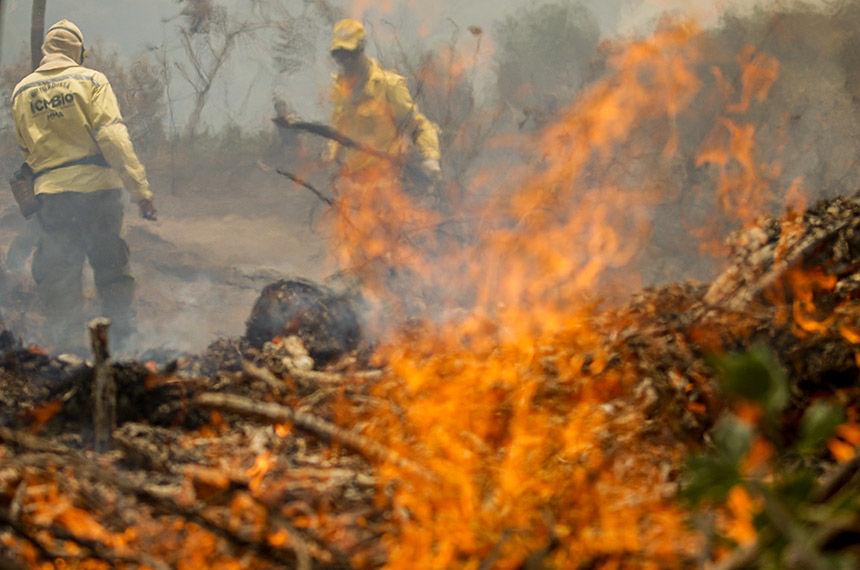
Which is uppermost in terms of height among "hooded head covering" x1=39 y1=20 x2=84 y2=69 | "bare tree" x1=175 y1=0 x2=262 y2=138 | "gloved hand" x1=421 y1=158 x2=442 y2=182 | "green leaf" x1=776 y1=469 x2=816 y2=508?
"bare tree" x1=175 y1=0 x2=262 y2=138

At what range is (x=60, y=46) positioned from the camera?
232 inches

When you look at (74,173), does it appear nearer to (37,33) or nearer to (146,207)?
(146,207)

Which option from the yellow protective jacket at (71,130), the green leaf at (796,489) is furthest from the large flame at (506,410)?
the yellow protective jacket at (71,130)

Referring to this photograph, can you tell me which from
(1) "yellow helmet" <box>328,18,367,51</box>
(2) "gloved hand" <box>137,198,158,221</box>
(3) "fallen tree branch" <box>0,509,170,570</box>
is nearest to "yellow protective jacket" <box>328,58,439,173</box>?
(1) "yellow helmet" <box>328,18,367,51</box>

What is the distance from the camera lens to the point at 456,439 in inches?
92.8

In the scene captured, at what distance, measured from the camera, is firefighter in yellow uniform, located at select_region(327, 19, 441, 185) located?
6.96 metres

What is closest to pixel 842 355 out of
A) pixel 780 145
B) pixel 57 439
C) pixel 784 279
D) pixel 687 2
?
pixel 784 279

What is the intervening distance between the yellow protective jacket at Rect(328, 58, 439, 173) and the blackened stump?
3207 mm

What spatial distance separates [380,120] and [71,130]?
3057 mm

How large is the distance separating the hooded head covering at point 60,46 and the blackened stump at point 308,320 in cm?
357

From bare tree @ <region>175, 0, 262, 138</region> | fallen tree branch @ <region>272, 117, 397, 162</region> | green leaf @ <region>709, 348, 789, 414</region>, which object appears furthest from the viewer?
bare tree @ <region>175, 0, 262, 138</region>

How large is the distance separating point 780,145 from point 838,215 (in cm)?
730

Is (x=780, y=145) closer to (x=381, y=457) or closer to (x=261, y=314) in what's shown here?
(x=261, y=314)

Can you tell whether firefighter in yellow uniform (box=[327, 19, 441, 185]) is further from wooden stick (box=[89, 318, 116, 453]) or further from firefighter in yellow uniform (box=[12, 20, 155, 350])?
wooden stick (box=[89, 318, 116, 453])
